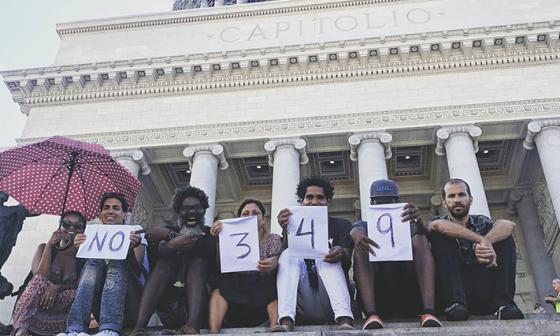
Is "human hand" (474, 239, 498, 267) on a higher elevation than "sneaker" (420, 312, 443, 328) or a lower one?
higher

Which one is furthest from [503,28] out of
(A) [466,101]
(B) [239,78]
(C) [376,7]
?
(B) [239,78]

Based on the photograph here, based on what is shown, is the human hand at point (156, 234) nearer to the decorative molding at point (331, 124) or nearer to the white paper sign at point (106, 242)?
the white paper sign at point (106, 242)

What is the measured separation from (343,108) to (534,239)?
10501 mm

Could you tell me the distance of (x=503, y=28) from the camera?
21391 mm

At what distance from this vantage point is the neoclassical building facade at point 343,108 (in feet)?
68.5

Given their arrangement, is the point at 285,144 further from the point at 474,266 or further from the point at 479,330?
the point at 479,330

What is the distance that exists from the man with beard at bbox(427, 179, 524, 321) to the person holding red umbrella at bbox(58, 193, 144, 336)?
372cm

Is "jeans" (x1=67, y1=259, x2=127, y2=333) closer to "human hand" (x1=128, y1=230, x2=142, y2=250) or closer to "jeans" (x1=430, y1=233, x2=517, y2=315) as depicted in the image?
"human hand" (x1=128, y1=230, x2=142, y2=250)

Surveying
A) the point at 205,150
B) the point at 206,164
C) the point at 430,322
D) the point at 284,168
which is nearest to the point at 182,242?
the point at 430,322

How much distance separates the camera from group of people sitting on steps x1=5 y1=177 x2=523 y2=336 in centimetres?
599

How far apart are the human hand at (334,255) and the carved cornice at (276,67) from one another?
56.8 feet

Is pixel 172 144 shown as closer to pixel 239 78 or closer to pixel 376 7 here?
pixel 239 78

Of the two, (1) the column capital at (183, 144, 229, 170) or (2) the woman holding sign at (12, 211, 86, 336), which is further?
(1) the column capital at (183, 144, 229, 170)

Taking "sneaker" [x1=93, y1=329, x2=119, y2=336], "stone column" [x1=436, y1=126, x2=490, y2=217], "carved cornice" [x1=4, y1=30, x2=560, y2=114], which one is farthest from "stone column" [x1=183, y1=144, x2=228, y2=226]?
"sneaker" [x1=93, y1=329, x2=119, y2=336]
